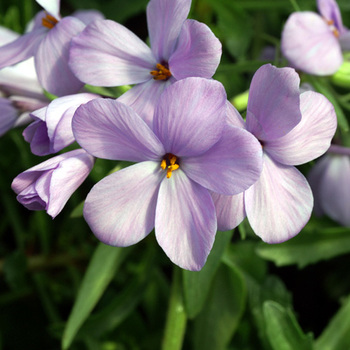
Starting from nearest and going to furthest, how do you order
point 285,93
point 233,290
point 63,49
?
point 285,93
point 63,49
point 233,290

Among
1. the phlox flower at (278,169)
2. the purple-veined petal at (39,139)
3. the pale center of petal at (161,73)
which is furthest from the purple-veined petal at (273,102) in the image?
the purple-veined petal at (39,139)

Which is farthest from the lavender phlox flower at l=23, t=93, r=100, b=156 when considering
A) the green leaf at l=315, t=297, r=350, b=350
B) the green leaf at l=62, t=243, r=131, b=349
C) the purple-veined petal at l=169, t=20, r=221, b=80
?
the green leaf at l=315, t=297, r=350, b=350

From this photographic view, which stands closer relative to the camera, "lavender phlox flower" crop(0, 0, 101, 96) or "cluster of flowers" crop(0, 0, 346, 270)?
"cluster of flowers" crop(0, 0, 346, 270)

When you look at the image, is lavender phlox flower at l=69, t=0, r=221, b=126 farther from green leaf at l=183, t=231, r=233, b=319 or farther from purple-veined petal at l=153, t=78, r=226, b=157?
green leaf at l=183, t=231, r=233, b=319

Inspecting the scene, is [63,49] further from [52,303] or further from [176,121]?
[52,303]

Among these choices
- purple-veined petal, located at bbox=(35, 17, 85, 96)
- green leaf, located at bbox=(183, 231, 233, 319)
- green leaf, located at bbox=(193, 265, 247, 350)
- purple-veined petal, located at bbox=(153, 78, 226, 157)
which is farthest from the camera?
green leaf, located at bbox=(193, 265, 247, 350)

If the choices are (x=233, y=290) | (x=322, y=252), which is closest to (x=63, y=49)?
(x=233, y=290)
